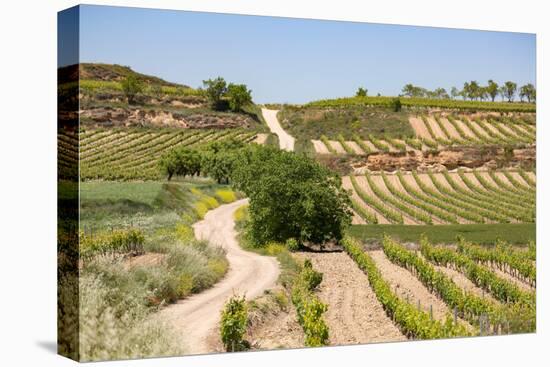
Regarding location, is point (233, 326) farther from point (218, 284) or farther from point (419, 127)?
point (419, 127)

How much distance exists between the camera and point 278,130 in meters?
15.0

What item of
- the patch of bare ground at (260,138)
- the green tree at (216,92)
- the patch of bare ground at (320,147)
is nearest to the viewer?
the green tree at (216,92)

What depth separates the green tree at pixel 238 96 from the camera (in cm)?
1367

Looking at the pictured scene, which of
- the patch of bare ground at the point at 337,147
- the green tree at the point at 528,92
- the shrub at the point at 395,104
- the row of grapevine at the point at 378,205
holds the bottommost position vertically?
the row of grapevine at the point at 378,205

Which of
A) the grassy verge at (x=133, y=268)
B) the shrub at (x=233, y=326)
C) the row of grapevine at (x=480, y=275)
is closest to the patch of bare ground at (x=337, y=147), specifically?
the row of grapevine at (x=480, y=275)

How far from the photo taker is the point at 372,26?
14477 millimetres

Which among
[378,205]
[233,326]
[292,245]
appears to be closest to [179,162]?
[292,245]

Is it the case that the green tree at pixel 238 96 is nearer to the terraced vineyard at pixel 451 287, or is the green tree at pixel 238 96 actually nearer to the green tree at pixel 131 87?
the green tree at pixel 131 87

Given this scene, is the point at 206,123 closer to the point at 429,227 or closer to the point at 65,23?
the point at 65,23

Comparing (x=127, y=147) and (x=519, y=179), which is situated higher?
(x=127, y=147)

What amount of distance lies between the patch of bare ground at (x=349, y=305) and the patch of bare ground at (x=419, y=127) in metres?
2.74

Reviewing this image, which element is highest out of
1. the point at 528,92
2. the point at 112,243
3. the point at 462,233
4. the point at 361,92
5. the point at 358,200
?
the point at 528,92

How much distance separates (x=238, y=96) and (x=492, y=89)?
5056 mm

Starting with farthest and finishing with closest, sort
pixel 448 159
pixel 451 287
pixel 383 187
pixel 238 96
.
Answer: pixel 448 159 → pixel 383 187 → pixel 451 287 → pixel 238 96
